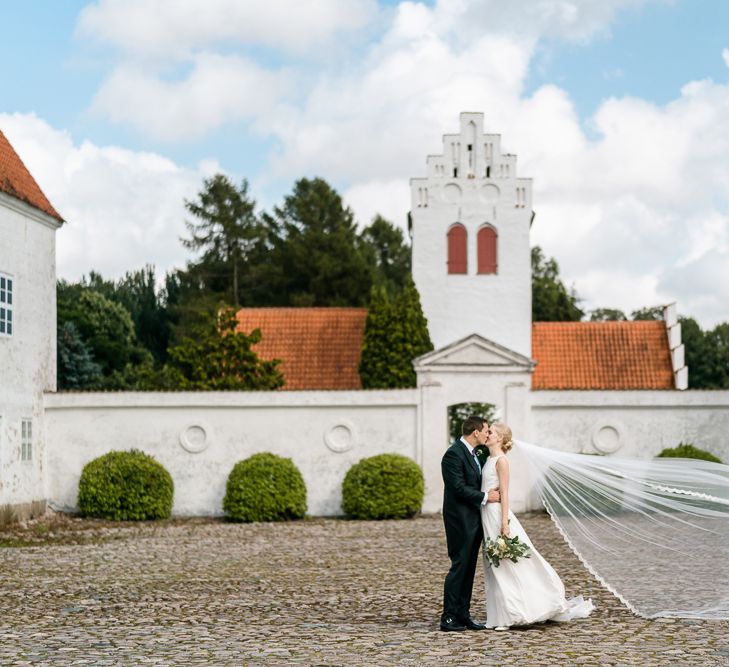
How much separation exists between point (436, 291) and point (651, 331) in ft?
21.0

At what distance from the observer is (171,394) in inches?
1023

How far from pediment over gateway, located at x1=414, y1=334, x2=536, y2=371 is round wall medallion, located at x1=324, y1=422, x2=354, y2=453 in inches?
82.1

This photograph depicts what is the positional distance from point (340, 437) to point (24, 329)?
7168 mm

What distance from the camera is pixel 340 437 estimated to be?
2605cm

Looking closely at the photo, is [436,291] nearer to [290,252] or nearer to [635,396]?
[635,396]

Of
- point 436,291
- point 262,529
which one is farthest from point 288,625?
point 436,291

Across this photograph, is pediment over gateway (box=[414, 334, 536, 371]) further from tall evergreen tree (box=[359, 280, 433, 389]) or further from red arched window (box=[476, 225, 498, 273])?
red arched window (box=[476, 225, 498, 273])

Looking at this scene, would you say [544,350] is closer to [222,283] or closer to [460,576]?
[460,576]

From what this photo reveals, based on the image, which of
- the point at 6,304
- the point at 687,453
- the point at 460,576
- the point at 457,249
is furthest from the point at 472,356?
the point at 460,576

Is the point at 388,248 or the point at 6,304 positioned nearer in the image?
the point at 6,304

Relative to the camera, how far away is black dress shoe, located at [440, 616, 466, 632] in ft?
34.1

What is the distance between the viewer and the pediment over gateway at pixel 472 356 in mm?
26125

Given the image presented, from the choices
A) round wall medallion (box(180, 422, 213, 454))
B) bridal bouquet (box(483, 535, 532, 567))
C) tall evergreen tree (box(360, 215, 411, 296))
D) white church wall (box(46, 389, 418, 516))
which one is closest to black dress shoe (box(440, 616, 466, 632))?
bridal bouquet (box(483, 535, 532, 567))

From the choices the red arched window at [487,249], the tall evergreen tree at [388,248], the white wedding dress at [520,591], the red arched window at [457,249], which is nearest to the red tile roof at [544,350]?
the red arched window at [487,249]
